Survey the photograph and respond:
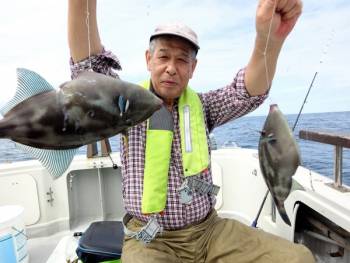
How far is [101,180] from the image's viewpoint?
5.18 m

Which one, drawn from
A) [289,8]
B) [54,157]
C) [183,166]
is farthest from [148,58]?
[54,157]

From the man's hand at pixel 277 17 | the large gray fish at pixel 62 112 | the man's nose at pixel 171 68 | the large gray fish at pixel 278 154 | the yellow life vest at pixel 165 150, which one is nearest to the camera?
the large gray fish at pixel 62 112

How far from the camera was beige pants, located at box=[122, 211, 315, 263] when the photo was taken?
2355mm

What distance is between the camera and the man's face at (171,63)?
2.17 meters

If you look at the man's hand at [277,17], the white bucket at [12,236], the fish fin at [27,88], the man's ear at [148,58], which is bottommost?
the white bucket at [12,236]

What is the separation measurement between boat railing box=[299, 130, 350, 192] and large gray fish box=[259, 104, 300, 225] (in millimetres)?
1108

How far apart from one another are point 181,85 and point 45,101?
127cm

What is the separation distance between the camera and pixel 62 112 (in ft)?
3.75

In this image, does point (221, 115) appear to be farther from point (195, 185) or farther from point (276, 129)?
point (276, 129)

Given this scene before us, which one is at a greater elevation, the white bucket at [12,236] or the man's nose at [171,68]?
the man's nose at [171,68]

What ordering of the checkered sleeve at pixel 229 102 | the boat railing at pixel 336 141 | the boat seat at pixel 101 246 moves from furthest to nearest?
the boat seat at pixel 101 246, the boat railing at pixel 336 141, the checkered sleeve at pixel 229 102

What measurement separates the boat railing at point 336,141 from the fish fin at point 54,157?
82.8 inches

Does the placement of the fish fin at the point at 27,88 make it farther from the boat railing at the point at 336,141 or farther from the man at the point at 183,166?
the boat railing at the point at 336,141

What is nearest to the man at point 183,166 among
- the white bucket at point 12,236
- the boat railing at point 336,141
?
the boat railing at point 336,141
